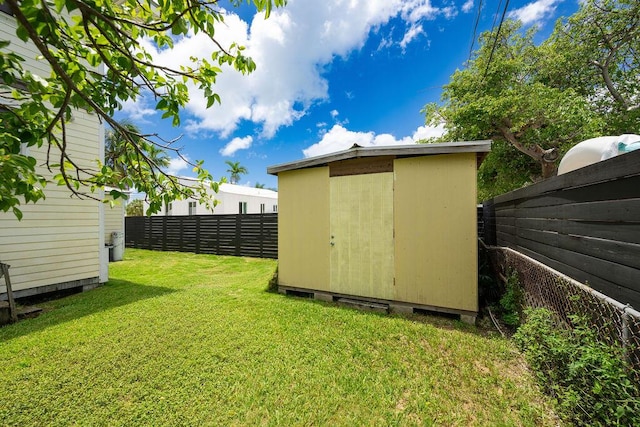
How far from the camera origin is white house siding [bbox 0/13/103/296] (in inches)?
163

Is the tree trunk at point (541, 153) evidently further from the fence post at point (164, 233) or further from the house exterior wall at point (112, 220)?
the house exterior wall at point (112, 220)

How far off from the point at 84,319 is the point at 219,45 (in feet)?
13.7

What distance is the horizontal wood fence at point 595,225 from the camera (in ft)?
4.60

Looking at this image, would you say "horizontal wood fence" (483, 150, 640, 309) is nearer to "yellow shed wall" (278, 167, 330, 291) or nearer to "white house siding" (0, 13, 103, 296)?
"yellow shed wall" (278, 167, 330, 291)

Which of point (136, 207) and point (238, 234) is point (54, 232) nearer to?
point (238, 234)

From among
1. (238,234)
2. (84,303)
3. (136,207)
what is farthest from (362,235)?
(136,207)

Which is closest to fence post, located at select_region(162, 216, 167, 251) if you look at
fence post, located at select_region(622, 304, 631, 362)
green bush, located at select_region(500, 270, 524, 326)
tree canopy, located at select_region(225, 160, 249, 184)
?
green bush, located at select_region(500, 270, 524, 326)

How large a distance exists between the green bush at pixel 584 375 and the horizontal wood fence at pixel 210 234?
731cm

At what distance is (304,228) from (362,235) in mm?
1118

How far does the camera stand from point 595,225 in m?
1.69

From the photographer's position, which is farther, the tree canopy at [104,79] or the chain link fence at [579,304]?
the chain link fence at [579,304]

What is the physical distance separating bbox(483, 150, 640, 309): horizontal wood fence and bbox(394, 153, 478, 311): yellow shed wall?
0.74 m

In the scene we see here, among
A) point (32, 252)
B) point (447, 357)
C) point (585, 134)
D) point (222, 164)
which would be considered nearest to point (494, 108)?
point (585, 134)

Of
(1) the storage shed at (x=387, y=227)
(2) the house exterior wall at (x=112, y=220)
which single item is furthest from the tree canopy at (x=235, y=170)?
(1) the storage shed at (x=387, y=227)
